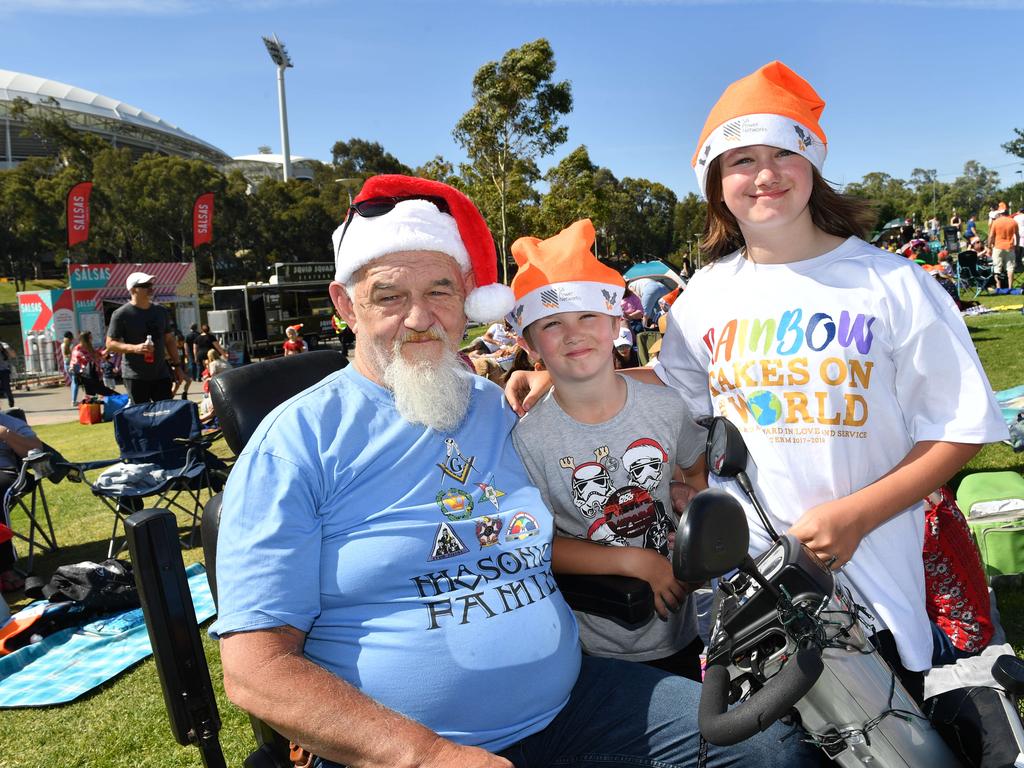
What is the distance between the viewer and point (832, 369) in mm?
1707

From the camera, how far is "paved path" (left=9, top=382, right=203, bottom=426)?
1553 cm

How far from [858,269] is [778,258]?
0.64 ft

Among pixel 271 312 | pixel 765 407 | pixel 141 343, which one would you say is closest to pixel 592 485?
pixel 765 407

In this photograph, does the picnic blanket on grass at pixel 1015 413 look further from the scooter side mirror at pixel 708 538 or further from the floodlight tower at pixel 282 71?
the floodlight tower at pixel 282 71

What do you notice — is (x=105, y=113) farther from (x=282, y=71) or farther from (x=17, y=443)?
(x=17, y=443)

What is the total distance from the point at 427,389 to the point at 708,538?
942 millimetres

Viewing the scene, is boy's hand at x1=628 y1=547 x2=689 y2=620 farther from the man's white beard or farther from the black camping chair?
the man's white beard

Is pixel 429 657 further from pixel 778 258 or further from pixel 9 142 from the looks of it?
pixel 9 142

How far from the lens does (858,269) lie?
175 centimetres

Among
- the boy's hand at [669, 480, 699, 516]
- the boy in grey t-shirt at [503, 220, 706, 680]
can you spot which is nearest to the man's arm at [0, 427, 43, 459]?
the boy in grey t-shirt at [503, 220, 706, 680]

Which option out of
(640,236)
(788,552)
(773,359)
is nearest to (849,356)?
(773,359)

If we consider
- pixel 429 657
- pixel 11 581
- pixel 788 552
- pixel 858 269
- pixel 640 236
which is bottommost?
pixel 11 581

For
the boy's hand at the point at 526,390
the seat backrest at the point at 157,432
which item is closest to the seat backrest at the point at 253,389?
the boy's hand at the point at 526,390

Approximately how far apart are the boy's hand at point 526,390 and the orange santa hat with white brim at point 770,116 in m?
0.94
